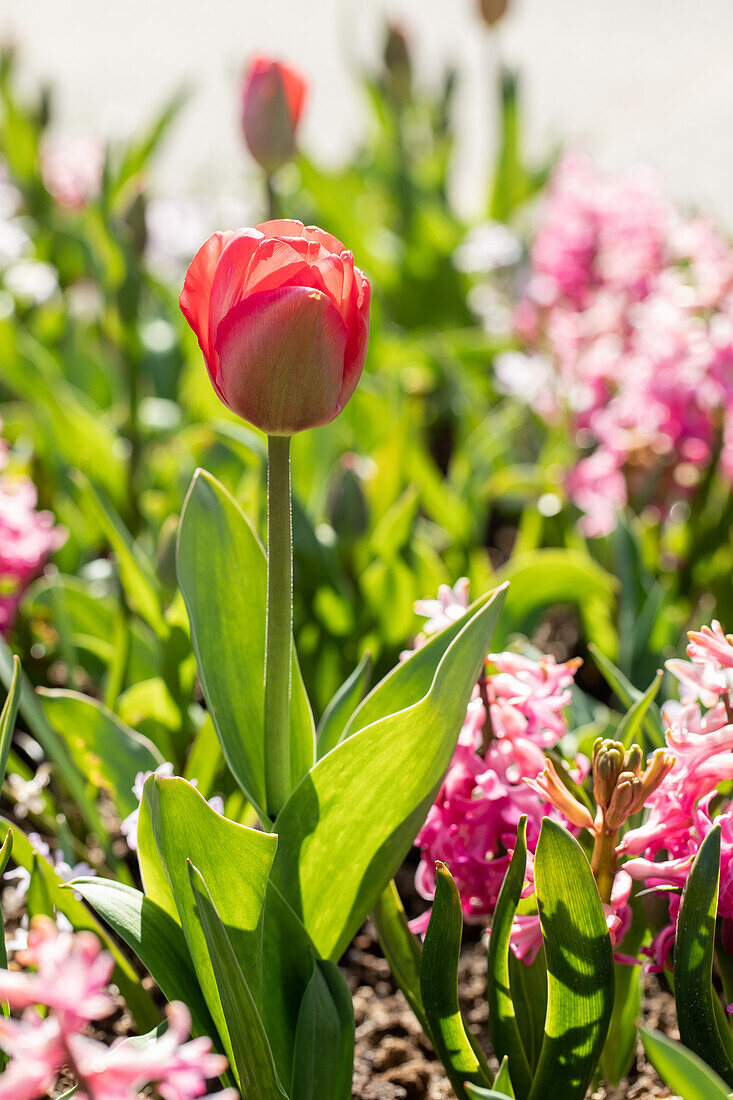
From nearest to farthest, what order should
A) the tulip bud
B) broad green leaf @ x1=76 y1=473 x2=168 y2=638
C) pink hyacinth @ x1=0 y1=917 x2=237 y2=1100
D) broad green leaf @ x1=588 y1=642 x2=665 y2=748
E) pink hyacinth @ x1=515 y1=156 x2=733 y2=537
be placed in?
pink hyacinth @ x1=0 y1=917 x2=237 y2=1100
broad green leaf @ x1=588 y1=642 x2=665 y2=748
broad green leaf @ x1=76 y1=473 x2=168 y2=638
the tulip bud
pink hyacinth @ x1=515 y1=156 x2=733 y2=537

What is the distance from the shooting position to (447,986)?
0.64 m

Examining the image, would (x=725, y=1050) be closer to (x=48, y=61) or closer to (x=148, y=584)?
(x=148, y=584)

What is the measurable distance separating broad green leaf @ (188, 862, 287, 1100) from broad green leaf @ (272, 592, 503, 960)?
81 mm

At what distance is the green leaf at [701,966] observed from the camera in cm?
56

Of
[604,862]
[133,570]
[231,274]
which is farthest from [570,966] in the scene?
[133,570]

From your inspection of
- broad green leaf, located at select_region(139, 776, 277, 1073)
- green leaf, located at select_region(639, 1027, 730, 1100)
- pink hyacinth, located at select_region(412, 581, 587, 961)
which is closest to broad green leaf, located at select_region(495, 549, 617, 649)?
pink hyacinth, located at select_region(412, 581, 587, 961)

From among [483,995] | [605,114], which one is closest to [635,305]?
[483,995]

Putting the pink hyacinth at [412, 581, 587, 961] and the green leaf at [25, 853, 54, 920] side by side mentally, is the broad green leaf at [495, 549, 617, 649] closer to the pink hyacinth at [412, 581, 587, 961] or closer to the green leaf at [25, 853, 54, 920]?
the pink hyacinth at [412, 581, 587, 961]

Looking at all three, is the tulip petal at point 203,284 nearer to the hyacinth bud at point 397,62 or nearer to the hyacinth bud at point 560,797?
the hyacinth bud at point 560,797

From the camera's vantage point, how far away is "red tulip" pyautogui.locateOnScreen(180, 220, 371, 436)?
0.56m

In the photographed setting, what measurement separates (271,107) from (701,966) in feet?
Answer: 3.28

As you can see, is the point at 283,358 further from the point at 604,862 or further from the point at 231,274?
the point at 604,862

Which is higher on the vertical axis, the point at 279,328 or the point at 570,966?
the point at 279,328

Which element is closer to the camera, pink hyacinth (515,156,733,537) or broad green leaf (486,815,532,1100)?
broad green leaf (486,815,532,1100)
